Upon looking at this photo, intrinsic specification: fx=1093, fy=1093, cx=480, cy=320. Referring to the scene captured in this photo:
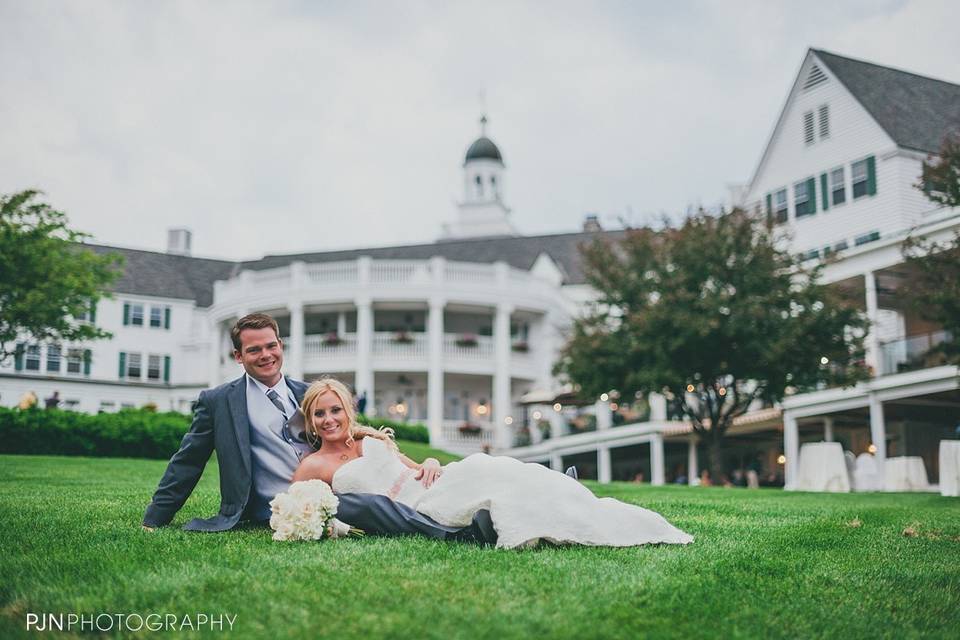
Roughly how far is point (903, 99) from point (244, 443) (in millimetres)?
35244

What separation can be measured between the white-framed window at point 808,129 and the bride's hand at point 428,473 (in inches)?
1309

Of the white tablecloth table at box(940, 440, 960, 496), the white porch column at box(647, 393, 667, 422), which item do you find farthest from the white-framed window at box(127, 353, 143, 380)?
the white tablecloth table at box(940, 440, 960, 496)

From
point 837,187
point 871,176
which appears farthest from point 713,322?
point 837,187

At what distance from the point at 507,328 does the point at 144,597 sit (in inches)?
1683

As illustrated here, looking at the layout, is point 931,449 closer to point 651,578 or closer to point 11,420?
point 11,420

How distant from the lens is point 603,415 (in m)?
46.3

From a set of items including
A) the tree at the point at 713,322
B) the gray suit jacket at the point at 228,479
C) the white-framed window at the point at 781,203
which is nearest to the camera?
the gray suit jacket at the point at 228,479

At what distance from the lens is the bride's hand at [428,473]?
7.85 metres

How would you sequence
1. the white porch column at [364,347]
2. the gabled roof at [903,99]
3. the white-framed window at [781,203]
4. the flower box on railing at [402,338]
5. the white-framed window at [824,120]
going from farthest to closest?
the flower box on railing at [402,338]
the white porch column at [364,347]
the white-framed window at [781,203]
the white-framed window at [824,120]
the gabled roof at [903,99]

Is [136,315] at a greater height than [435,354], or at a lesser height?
greater

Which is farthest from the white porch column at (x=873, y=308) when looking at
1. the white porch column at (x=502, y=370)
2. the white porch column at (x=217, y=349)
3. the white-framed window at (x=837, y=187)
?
the white porch column at (x=217, y=349)

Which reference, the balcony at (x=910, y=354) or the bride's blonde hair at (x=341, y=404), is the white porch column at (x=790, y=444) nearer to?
the balcony at (x=910, y=354)

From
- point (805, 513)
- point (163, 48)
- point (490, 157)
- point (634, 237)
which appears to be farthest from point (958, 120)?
point (490, 157)

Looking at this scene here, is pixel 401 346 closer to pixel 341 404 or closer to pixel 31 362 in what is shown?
pixel 31 362
